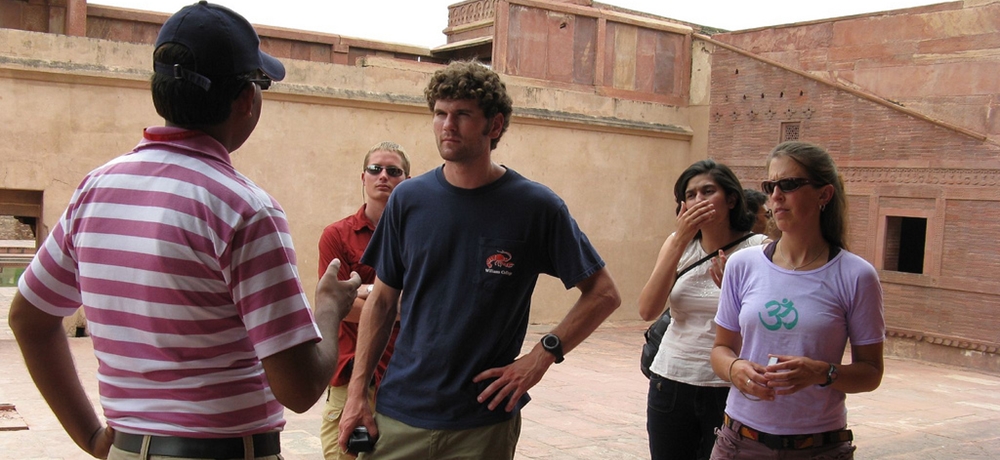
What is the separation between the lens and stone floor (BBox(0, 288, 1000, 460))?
7.12m

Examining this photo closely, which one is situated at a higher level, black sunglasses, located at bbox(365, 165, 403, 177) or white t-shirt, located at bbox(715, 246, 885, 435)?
black sunglasses, located at bbox(365, 165, 403, 177)

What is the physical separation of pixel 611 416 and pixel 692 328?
15.9 ft

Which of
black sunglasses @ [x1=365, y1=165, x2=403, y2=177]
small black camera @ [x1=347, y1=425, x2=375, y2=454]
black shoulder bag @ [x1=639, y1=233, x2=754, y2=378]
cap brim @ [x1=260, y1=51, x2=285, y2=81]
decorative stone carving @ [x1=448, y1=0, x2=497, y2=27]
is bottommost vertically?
small black camera @ [x1=347, y1=425, x2=375, y2=454]

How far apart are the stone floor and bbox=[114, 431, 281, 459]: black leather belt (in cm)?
479

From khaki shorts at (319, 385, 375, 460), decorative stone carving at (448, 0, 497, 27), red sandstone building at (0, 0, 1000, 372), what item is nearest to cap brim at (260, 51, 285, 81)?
khaki shorts at (319, 385, 375, 460)

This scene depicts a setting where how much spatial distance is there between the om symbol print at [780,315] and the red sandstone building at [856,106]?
463 inches

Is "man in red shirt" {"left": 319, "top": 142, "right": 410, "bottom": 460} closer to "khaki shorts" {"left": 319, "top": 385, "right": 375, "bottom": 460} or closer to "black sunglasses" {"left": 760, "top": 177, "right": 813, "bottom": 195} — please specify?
"khaki shorts" {"left": 319, "top": 385, "right": 375, "bottom": 460}

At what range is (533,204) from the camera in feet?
10.3

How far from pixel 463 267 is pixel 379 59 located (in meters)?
14.5

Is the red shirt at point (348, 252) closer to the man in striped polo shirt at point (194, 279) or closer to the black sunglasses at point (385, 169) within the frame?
the black sunglasses at point (385, 169)

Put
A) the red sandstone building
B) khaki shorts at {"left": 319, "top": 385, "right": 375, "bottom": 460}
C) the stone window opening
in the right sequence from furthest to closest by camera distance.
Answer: the stone window opening < the red sandstone building < khaki shorts at {"left": 319, "top": 385, "right": 375, "bottom": 460}

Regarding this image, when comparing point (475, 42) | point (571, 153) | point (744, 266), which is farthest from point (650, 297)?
point (475, 42)

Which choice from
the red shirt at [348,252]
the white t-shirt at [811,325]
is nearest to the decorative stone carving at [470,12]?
the red shirt at [348,252]

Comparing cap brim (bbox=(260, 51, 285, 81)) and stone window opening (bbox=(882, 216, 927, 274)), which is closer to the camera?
cap brim (bbox=(260, 51, 285, 81))
